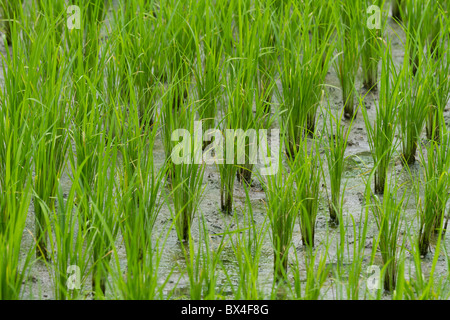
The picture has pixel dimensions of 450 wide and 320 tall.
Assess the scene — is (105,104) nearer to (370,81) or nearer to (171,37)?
(171,37)

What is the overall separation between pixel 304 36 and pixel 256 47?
0.18 m

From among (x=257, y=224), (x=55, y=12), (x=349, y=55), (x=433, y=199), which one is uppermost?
(x=55, y=12)

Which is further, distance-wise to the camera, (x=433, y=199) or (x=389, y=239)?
(x=433, y=199)

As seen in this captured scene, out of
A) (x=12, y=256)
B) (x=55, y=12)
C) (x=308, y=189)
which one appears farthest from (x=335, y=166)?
(x=55, y=12)

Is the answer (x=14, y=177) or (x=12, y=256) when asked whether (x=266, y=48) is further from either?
(x=12, y=256)

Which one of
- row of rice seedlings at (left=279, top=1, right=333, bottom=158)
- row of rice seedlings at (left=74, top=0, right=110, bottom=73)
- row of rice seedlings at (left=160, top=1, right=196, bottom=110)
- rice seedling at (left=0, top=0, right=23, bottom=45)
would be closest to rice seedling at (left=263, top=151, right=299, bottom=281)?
row of rice seedlings at (left=279, top=1, right=333, bottom=158)

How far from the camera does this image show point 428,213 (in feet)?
6.15

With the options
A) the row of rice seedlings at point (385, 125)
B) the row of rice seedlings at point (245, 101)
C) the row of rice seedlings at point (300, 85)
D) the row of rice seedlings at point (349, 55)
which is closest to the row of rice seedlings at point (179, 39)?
the row of rice seedlings at point (245, 101)

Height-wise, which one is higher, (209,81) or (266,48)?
(266,48)

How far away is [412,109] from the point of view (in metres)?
2.19

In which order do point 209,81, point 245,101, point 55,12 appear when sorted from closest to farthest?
point 245,101 → point 209,81 → point 55,12

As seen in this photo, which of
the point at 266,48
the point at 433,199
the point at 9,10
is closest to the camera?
the point at 433,199
